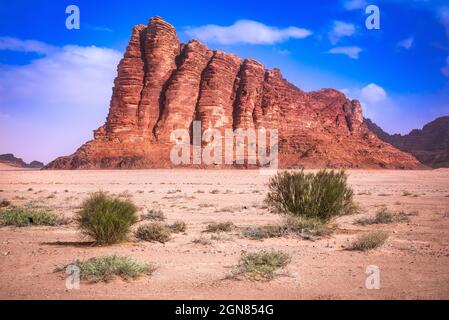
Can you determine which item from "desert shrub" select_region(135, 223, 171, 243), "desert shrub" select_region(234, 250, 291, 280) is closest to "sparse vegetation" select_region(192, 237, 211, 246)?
"desert shrub" select_region(135, 223, 171, 243)

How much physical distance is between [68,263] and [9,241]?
138 inches

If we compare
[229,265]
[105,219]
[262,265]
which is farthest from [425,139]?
[262,265]

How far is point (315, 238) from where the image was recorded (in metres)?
10.2

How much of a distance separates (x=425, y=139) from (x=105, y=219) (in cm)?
17472

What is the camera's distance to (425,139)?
535 ft

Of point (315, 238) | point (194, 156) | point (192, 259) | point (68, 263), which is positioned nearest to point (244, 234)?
point (315, 238)

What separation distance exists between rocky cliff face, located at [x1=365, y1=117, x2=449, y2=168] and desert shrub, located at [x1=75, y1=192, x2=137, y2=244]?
5577 inches

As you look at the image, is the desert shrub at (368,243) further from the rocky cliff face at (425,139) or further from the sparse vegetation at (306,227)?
the rocky cliff face at (425,139)

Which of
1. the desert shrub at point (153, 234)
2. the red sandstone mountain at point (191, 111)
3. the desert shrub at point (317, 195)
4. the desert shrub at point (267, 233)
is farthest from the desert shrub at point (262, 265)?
the red sandstone mountain at point (191, 111)

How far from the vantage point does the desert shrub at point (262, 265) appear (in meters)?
6.67

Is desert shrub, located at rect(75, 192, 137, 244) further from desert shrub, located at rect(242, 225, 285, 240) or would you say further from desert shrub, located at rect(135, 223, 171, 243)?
desert shrub, located at rect(242, 225, 285, 240)

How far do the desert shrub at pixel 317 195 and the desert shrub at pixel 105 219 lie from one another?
15.3ft

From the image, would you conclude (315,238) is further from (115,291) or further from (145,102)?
(145,102)

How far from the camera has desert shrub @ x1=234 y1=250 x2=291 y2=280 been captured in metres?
6.67
